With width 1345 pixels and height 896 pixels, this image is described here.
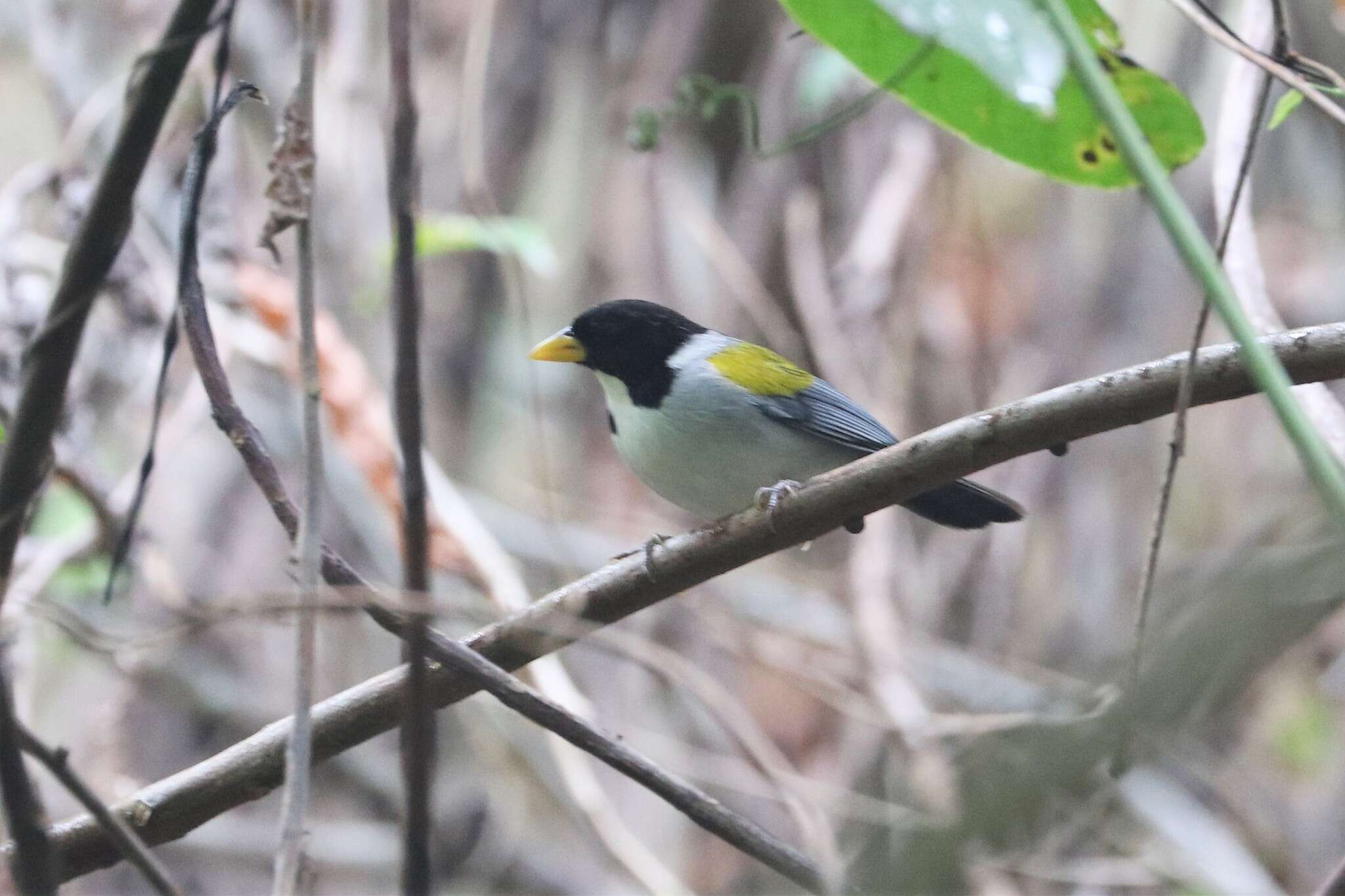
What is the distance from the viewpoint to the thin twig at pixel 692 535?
1.52 meters

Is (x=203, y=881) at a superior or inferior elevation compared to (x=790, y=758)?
inferior

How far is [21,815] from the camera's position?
116 cm

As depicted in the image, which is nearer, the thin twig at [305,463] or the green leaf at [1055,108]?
the thin twig at [305,463]

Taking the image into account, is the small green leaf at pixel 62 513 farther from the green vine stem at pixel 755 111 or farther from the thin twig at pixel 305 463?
the thin twig at pixel 305 463

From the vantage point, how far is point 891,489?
5.45ft

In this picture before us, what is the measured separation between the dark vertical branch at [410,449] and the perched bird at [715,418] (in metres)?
1.63

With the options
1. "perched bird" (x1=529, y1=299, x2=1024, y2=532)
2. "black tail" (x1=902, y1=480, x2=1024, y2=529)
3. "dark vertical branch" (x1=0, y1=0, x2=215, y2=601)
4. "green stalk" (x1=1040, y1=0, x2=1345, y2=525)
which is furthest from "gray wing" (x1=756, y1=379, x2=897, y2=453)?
"dark vertical branch" (x1=0, y1=0, x2=215, y2=601)

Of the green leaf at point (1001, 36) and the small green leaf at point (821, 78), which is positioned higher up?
the small green leaf at point (821, 78)

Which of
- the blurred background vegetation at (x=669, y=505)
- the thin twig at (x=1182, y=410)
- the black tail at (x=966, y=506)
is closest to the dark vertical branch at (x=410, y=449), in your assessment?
the thin twig at (x=1182, y=410)

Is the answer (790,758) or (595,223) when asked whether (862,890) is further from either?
(595,223)

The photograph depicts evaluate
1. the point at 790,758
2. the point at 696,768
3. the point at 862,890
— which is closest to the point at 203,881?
the point at 696,768

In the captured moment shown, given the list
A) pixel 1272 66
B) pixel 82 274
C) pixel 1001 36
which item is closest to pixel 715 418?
pixel 1272 66

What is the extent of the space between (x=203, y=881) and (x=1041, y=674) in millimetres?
3168

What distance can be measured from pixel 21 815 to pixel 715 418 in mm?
1781
